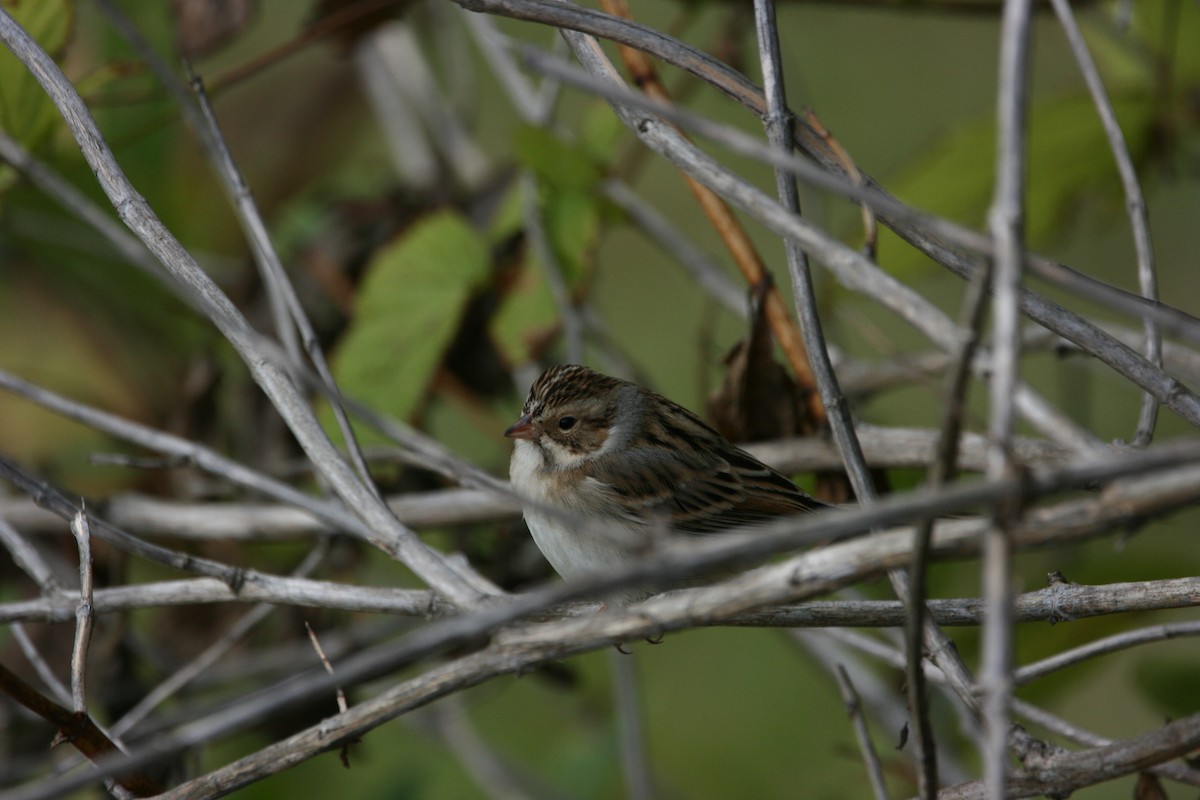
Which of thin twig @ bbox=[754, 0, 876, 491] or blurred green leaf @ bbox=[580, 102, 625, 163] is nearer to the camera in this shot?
thin twig @ bbox=[754, 0, 876, 491]

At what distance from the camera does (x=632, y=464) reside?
10.2 feet

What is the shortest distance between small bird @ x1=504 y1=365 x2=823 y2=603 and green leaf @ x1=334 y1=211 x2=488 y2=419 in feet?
1.16

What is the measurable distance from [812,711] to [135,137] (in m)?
3.13

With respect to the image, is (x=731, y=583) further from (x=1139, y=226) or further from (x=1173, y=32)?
(x=1173, y=32)

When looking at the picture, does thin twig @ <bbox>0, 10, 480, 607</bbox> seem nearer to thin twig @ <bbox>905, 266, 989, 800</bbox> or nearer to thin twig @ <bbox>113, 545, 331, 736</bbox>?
thin twig @ <bbox>113, 545, 331, 736</bbox>

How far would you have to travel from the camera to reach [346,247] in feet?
13.4

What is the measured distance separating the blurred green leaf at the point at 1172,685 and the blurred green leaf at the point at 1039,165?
1205mm

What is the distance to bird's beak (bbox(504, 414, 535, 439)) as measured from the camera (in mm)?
3103

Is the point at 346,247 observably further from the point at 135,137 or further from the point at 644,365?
the point at 644,365

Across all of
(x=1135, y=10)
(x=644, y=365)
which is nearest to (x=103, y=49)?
(x=644, y=365)

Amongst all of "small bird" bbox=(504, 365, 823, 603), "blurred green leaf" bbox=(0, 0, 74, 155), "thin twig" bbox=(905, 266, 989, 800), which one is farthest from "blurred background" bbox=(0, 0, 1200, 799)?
"thin twig" bbox=(905, 266, 989, 800)

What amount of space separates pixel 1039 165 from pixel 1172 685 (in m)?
1.54

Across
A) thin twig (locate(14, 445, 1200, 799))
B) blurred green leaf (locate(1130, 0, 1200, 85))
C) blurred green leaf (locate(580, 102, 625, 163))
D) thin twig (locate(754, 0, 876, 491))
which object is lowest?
thin twig (locate(14, 445, 1200, 799))

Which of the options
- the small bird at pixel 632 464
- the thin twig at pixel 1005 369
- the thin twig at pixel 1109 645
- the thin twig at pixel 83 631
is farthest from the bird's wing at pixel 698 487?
the thin twig at pixel 1005 369
